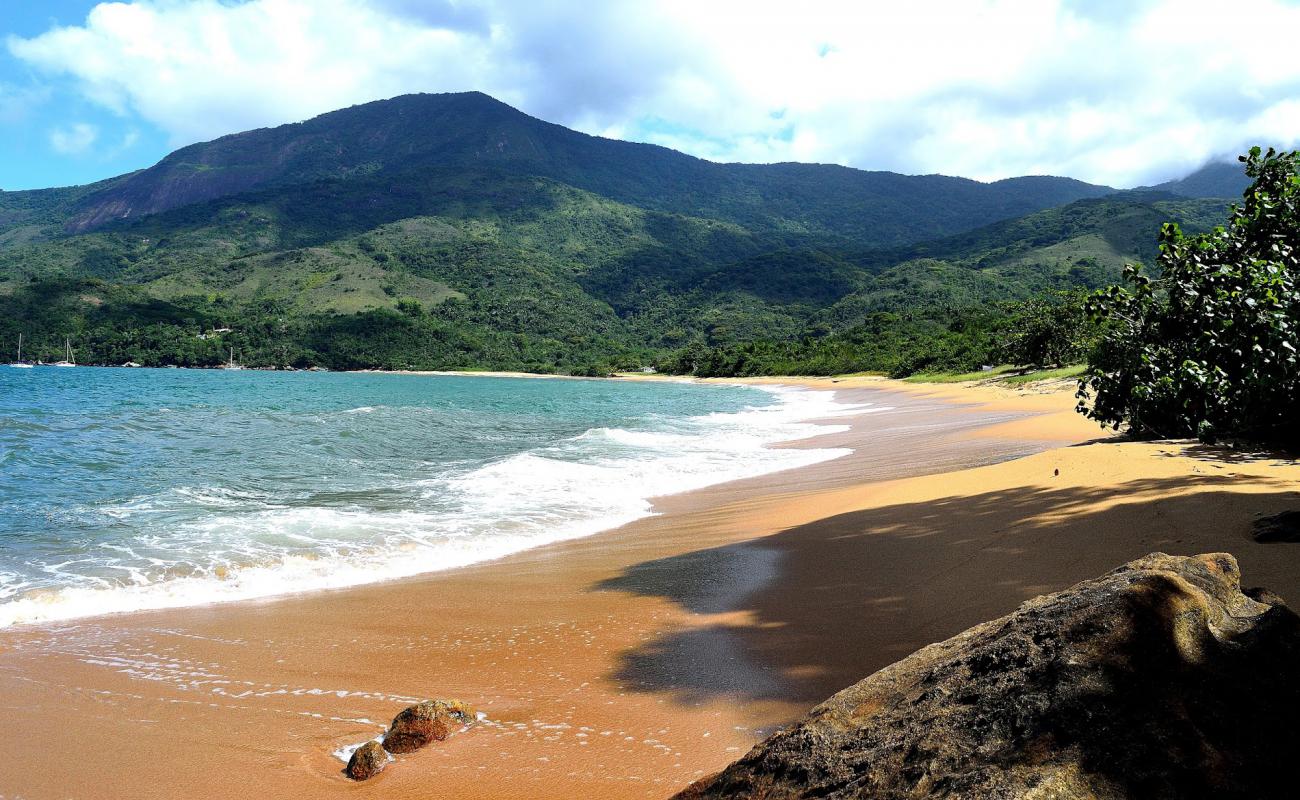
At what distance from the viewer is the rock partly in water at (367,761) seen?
11.2 feet

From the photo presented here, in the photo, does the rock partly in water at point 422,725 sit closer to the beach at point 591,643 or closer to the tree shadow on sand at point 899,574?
the beach at point 591,643

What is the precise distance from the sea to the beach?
0.85 metres

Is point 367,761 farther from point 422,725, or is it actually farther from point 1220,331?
point 1220,331

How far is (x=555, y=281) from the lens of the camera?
178000 millimetres

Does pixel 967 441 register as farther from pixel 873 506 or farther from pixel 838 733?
pixel 838 733

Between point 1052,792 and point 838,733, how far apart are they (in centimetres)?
63

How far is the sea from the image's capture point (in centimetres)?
731

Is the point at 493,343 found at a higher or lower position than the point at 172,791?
higher

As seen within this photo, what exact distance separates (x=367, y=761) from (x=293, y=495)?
29.8ft

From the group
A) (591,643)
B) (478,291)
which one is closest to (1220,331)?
(591,643)

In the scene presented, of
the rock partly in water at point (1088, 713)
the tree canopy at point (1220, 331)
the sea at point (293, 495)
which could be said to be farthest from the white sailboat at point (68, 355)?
the rock partly in water at point (1088, 713)

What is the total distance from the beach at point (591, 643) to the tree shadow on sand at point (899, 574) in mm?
26

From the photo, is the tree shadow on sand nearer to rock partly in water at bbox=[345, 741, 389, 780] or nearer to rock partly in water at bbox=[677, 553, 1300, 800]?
rock partly in water at bbox=[345, 741, 389, 780]

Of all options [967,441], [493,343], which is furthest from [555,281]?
[967,441]
